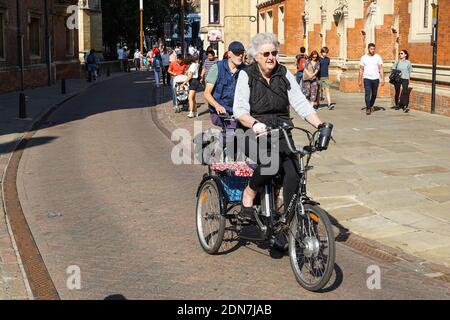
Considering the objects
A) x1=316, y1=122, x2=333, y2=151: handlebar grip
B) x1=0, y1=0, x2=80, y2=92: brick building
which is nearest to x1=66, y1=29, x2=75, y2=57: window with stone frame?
x1=0, y1=0, x2=80, y2=92: brick building

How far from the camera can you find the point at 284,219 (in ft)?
18.6

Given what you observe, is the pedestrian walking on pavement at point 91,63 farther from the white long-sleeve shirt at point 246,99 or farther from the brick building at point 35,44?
the white long-sleeve shirt at point 246,99

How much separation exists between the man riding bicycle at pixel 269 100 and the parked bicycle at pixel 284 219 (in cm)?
11

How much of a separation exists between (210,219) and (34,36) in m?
26.9

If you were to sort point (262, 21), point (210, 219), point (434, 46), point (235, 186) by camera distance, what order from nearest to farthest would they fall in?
1. point (235, 186)
2. point (210, 219)
3. point (434, 46)
4. point (262, 21)

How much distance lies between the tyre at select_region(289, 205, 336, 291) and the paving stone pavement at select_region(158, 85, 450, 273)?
138cm

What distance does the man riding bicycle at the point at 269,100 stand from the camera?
5637mm

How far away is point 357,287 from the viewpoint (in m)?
5.51

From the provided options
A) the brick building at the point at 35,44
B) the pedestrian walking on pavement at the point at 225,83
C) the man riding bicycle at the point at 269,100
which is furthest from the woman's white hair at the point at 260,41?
the brick building at the point at 35,44

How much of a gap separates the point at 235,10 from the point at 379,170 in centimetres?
4303

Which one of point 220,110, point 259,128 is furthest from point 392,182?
point 259,128

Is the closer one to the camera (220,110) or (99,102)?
(220,110)

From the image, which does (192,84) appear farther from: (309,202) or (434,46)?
(309,202)
